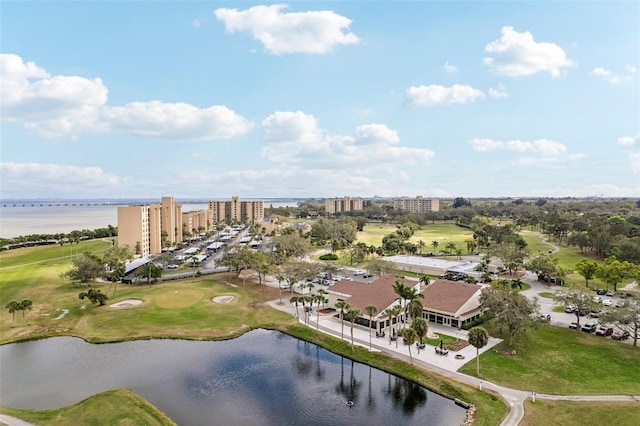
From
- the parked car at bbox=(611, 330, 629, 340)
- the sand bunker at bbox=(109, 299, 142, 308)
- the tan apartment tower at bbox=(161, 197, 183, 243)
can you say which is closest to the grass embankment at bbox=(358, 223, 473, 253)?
the tan apartment tower at bbox=(161, 197, 183, 243)

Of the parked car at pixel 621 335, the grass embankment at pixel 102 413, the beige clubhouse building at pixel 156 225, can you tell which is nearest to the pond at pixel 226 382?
the grass embankment at pixel 102 413

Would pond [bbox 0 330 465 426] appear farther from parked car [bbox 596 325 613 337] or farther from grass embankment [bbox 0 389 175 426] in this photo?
parked car [bbox 596 325 613 337]

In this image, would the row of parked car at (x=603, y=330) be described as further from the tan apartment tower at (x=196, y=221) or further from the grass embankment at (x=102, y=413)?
the tan apartment tower at (x=196, y=221)

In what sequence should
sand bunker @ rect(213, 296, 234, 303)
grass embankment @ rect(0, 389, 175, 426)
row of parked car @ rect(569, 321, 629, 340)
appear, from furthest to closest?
1. sand bunker @ rect(213, 296, 234, 303)
2. row of parked car @ rect(569, 321, 629, 340)
3. grass embankment @ rect(0, 389, 175, 426)

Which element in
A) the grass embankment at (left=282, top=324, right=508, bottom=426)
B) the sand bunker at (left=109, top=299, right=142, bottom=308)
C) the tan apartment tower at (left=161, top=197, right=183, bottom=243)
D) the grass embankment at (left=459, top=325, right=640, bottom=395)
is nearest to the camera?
the grass embankment at (left=282, top=324, right=508, bottom=426)

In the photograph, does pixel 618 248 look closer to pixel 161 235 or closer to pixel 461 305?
pixel 461 305

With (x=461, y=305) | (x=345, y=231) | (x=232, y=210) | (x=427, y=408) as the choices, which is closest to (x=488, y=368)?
(x=427, y=408)

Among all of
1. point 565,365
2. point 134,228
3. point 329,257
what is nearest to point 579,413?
point 565,365

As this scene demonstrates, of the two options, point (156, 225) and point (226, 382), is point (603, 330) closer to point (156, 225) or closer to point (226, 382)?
point (226, 382)
